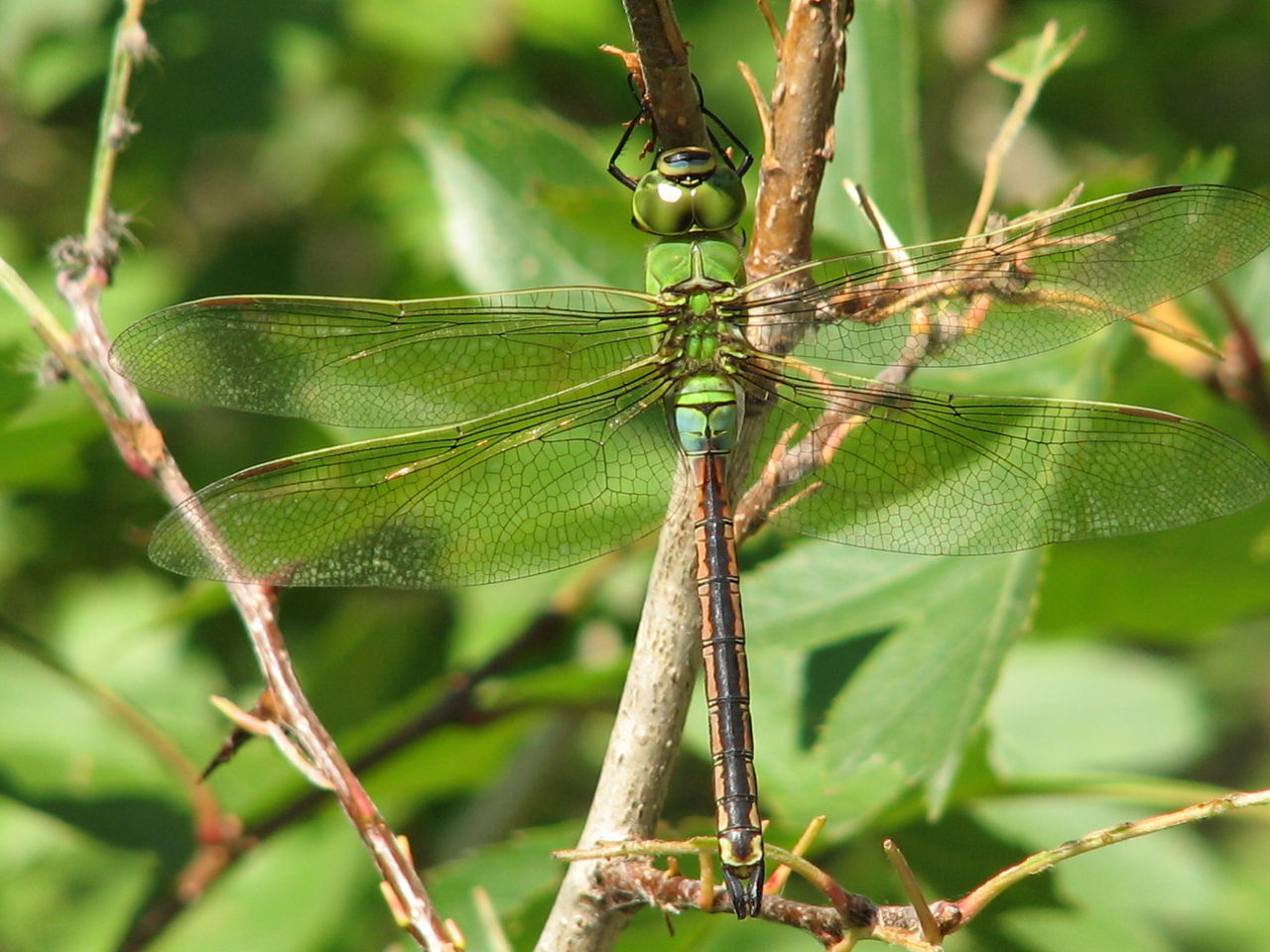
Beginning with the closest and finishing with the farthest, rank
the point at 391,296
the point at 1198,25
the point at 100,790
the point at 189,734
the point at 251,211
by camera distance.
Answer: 1. the point at 100,790
2. the point at 189,734
3. the point at 391,296
4. the point at 1198,25
5. the point at 251,211

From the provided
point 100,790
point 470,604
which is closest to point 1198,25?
point 470,604

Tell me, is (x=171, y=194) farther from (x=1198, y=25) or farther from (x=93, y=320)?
(x=1198, y=25)

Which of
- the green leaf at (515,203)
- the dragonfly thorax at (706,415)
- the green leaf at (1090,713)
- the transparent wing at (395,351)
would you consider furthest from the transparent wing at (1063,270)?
the green leaf at (1090,713)

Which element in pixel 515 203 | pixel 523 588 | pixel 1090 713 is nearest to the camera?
pixel 515 203

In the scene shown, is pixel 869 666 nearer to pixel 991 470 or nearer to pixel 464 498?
pixel 991 470

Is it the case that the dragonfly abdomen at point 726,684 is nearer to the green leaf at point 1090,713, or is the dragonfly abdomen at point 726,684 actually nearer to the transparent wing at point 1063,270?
the transparent wing at point 1063,270

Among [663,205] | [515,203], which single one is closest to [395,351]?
[663,205]

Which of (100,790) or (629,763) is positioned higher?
(100,790)

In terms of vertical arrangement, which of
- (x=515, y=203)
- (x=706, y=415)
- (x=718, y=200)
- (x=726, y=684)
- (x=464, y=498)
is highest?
(x=515, y=203)
